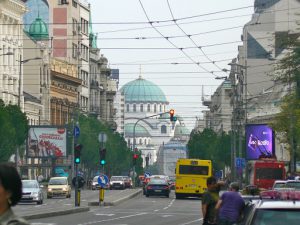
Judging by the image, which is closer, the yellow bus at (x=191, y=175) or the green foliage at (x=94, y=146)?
the yellow bus at (x=191, y=175)

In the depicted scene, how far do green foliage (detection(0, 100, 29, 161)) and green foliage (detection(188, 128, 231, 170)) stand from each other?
4038 centimetres

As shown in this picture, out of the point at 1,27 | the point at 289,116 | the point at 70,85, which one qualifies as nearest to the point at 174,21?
the point at 289,116

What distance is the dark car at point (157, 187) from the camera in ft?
280

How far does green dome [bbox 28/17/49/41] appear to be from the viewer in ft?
468

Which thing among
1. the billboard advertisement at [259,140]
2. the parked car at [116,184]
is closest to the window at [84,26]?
the parked car at [116,184]

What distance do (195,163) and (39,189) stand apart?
18.0 meters

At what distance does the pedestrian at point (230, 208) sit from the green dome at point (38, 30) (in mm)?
120151

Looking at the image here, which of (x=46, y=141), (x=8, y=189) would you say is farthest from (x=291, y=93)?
(x=8, y=189)

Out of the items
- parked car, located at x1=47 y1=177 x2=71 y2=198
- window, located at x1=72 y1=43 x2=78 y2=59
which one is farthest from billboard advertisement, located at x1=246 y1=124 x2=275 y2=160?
window, located at x1=72 y1=43 x2=78 y2=59

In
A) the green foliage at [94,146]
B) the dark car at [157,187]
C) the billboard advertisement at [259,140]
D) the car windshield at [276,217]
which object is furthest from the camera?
the green foliage at [94,146]

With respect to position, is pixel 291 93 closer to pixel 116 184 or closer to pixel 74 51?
pixel 116 184

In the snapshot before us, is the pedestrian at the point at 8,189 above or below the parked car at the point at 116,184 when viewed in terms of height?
Result: below

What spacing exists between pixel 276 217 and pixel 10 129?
7356 centimetres

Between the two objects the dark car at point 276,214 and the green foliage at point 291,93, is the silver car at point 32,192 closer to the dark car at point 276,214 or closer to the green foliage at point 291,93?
the green foliage at point 291,93
